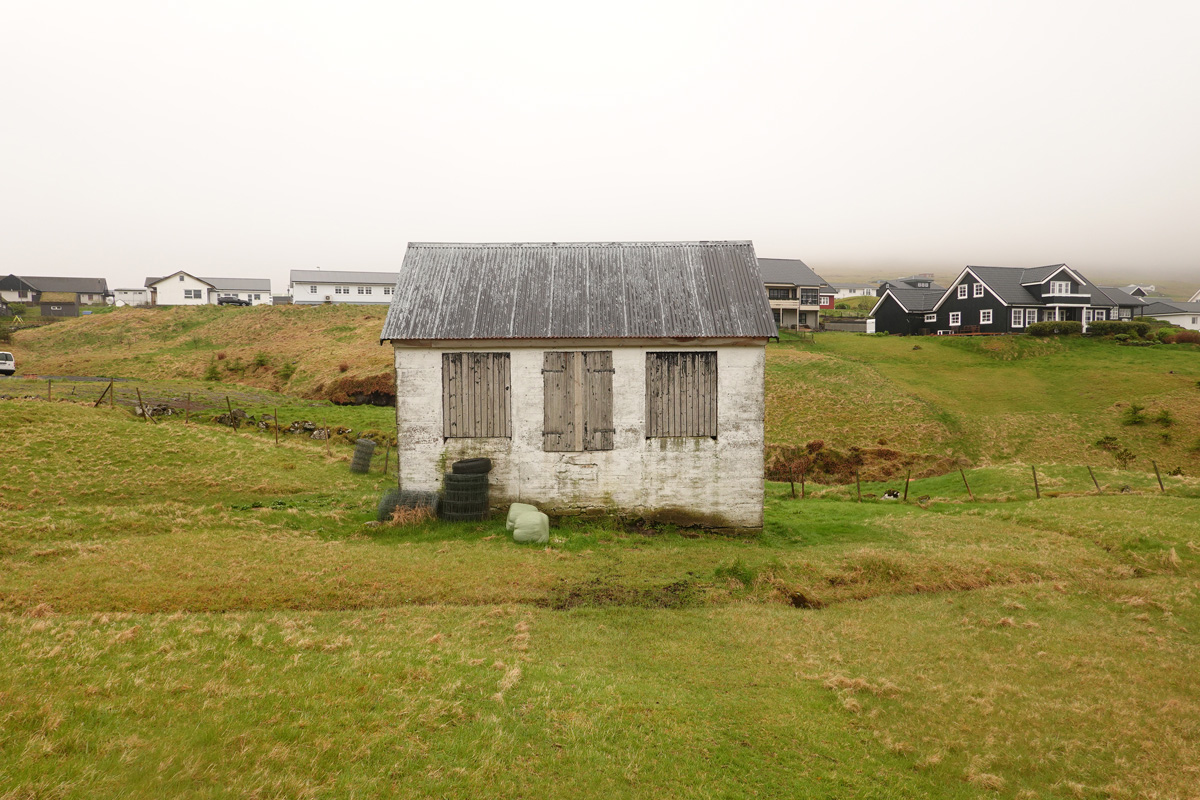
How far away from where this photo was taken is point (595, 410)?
19953 mm

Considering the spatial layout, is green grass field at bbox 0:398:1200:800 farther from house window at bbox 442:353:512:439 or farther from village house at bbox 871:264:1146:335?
village house at bbox 871:264:1146:335

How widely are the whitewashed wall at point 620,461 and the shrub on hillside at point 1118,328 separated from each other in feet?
189

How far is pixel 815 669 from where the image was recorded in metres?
10.6

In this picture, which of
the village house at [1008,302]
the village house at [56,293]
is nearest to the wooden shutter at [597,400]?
the village house at [1008,302]

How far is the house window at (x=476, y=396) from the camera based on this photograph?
65.2ft

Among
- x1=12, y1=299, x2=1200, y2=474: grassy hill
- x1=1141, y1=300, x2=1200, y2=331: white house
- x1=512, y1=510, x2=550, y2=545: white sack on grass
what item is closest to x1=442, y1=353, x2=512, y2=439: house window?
x1=512, y1=510, x2=550, y2=545: white sack on grass

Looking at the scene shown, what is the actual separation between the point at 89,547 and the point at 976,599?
2114cm

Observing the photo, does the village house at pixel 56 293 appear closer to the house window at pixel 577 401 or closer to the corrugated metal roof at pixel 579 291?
the corrugated metal roof at pixel 579 291

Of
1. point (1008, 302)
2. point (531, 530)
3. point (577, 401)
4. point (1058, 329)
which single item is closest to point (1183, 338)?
point (1058, 329)

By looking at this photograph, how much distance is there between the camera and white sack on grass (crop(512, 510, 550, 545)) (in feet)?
57.6

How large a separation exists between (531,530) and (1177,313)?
122m

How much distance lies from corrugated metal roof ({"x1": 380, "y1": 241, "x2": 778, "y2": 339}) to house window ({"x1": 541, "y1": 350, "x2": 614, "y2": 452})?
0.89 metres

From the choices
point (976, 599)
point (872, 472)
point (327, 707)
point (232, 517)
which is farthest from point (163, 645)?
point (872, 472)

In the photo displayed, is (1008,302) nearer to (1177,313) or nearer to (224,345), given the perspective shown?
(1177,313)
